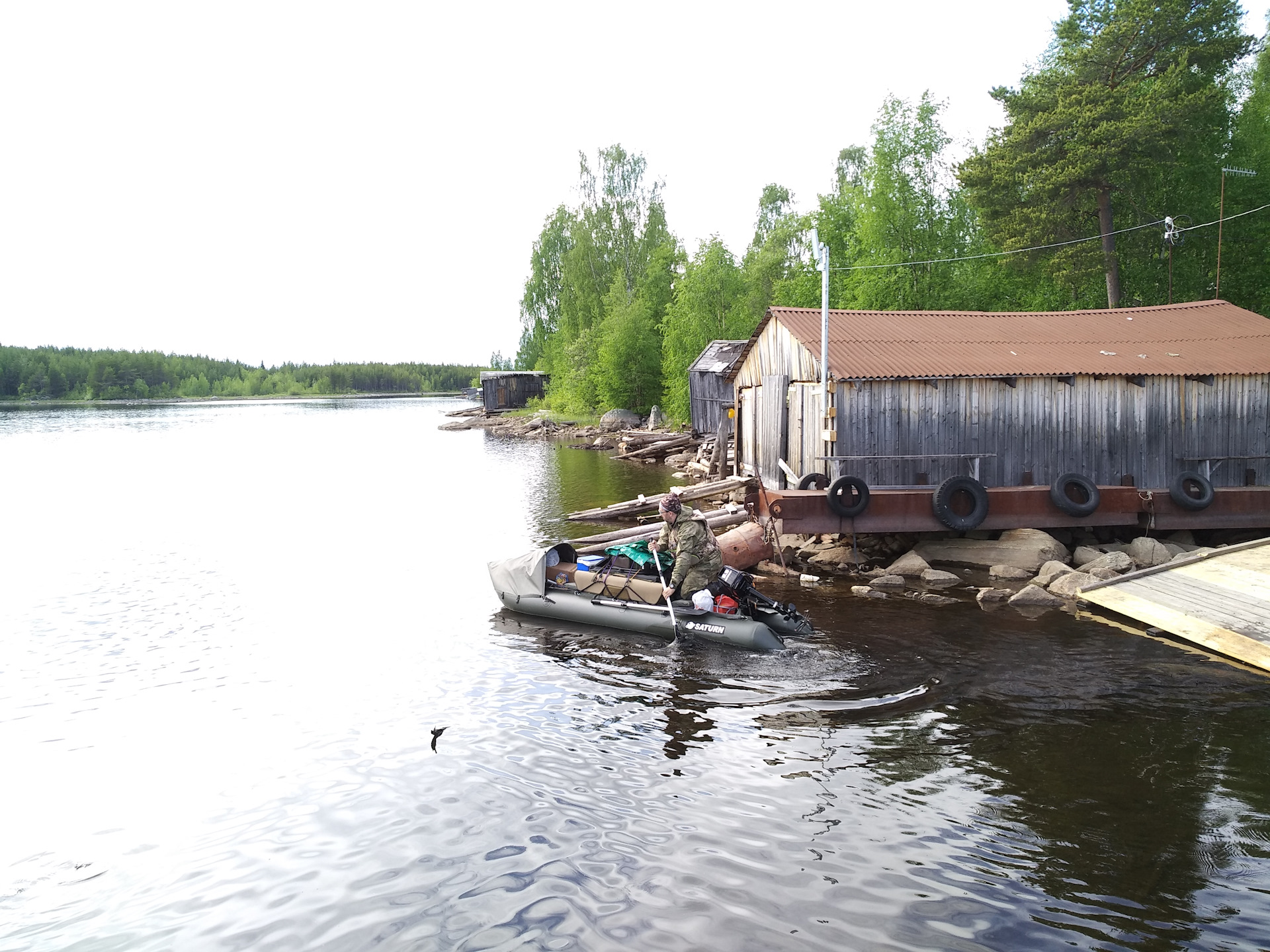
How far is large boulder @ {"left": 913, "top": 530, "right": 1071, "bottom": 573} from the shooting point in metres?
15.2

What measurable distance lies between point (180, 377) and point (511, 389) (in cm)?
11834

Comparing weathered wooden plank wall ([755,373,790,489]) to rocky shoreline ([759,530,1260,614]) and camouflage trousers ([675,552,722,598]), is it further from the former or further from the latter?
camouflage trousers ([675,552,722,598])

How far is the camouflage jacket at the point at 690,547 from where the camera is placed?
12.0 meters

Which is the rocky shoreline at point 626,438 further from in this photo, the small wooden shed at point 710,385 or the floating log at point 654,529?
the floating log at point 654,529

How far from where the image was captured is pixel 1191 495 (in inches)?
624

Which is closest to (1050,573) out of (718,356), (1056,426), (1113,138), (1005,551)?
(1005,551)

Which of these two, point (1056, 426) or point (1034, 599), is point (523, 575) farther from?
point (1056, 426)

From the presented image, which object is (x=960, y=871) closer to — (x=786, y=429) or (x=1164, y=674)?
(x=1164, y=674)

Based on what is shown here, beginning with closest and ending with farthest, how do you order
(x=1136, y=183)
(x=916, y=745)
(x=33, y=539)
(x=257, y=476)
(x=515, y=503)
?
(x=916, y=745) → (x=33, y=539) → (x=515, y=503) → (x=1136, y=183) → (x=257, y=476)

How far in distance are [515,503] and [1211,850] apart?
852 inches

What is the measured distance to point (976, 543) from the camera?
52.3ft

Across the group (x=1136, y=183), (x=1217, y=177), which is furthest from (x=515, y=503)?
(x=1217, y=177)

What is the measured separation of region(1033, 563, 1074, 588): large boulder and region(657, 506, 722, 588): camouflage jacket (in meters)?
6.22

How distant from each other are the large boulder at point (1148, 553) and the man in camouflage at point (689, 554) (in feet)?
28.8
